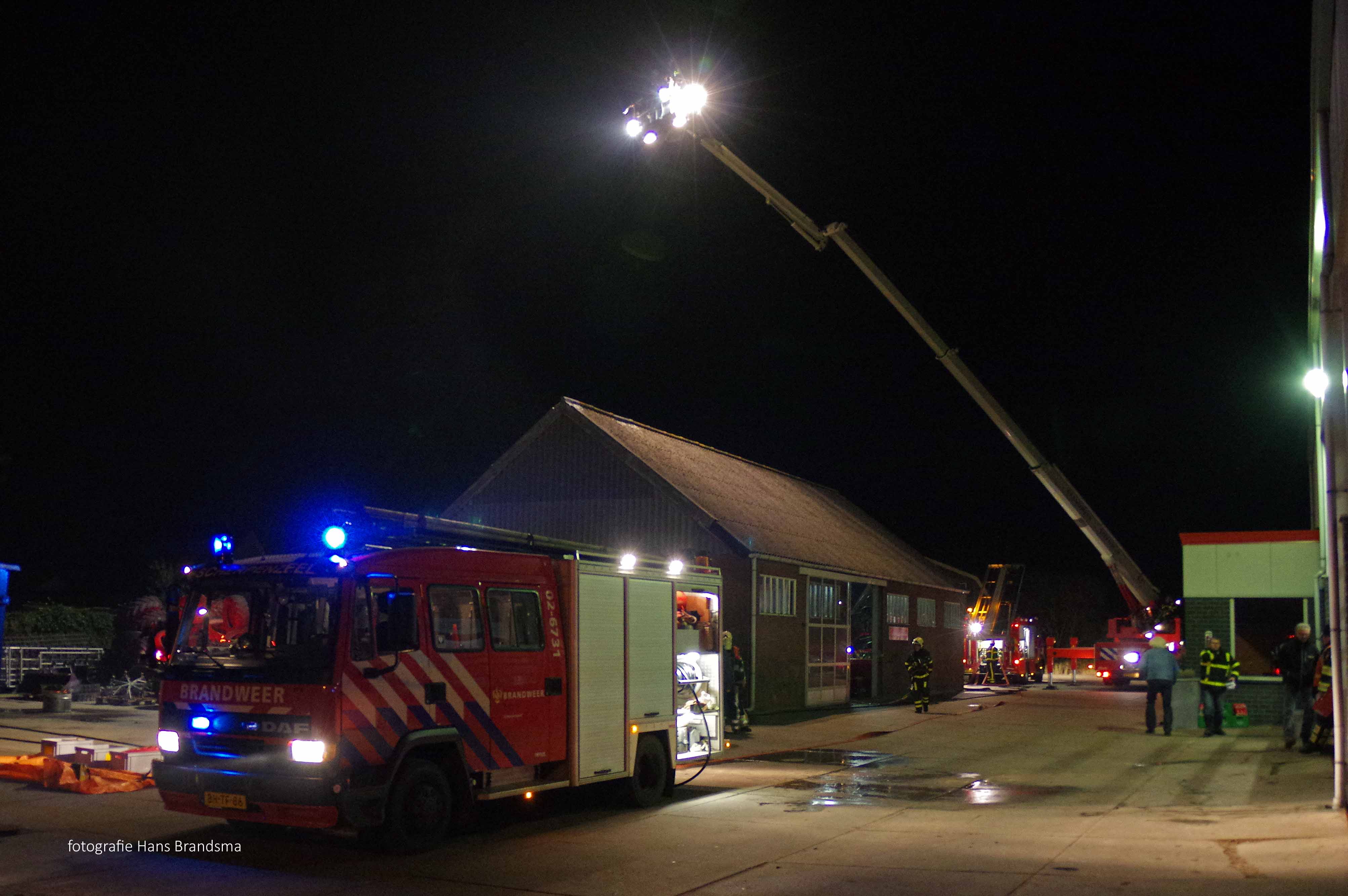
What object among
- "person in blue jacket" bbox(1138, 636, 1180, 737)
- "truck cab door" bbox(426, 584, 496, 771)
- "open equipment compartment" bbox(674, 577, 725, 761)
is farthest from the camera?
"person in blue jacket" bbox(1138, 636, 1180, 737)

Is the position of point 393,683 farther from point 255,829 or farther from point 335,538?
point 255,829

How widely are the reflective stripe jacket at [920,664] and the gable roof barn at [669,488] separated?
117 inches

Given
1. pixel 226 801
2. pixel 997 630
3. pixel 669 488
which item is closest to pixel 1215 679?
pixel 669 488

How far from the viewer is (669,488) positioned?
2297 cm

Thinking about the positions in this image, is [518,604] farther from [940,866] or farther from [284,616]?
[940,866]

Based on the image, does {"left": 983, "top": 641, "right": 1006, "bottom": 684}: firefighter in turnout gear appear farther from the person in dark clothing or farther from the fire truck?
the fire truck

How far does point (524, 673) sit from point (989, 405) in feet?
38.7

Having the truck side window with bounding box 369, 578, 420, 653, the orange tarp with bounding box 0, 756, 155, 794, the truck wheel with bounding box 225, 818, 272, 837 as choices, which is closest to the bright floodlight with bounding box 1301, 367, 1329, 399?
the truck side window with bounding box 369, 578, 420, 653

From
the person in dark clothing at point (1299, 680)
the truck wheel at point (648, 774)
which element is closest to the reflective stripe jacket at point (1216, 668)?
the person in dark clothing at point (1299, 680)

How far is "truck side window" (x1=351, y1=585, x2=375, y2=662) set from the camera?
8328 millimetres

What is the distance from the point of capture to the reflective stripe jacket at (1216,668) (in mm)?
17484

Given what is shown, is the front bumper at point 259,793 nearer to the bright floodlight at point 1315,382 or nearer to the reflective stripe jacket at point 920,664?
the bright floodlight at point 1315,382

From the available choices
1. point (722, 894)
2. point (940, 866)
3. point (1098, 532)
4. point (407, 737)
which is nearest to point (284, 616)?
point (407, 737)

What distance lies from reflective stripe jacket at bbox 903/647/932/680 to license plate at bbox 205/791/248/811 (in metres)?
16.9
